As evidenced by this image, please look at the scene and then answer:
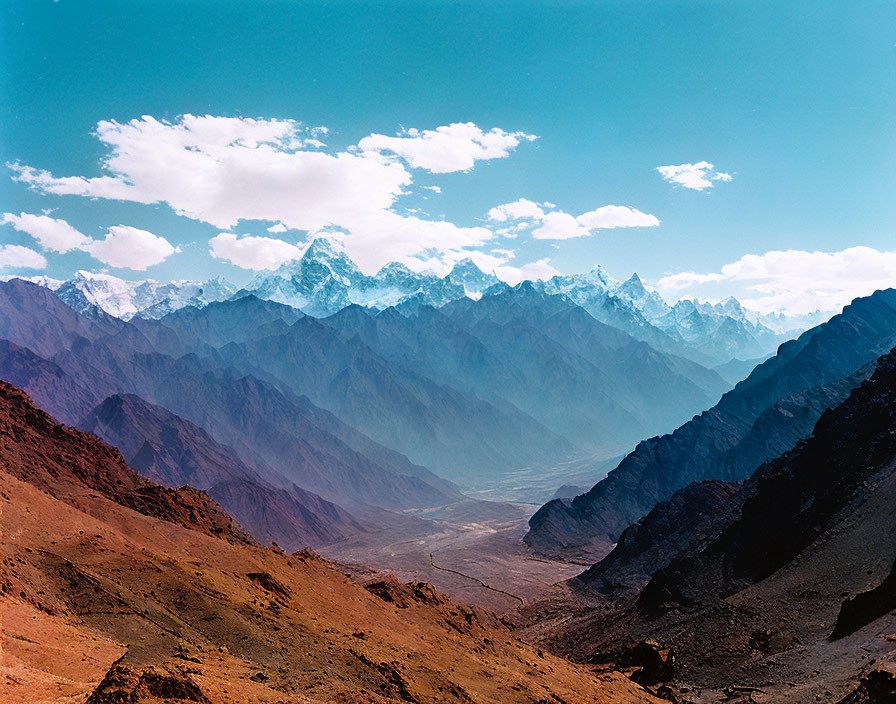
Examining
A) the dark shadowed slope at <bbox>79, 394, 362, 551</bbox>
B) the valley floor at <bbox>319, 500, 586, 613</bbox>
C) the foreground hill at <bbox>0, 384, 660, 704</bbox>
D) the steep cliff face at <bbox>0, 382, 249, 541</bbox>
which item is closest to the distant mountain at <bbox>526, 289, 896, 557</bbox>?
the valley floor at <bbox>319, 500, 586, 613</bbox>

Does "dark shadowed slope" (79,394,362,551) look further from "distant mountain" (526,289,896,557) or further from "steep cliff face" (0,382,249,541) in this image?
"steep cliff face" (0,382,249,541)

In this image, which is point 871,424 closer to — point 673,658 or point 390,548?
point 673,658

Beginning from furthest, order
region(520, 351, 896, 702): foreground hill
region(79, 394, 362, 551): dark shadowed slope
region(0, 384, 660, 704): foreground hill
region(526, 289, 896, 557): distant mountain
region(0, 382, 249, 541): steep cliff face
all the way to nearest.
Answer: region(79, 394, 362, 551): dark shadowed slope → region(526, 289, 896, 557): distant mountain → region(0, 382, 249, 541): steep cliff face → region(520, 351, 896, 702): foreground hill → region(0, 384, 660, 704): foreground hill

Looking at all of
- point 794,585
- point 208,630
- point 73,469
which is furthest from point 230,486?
point 208,630

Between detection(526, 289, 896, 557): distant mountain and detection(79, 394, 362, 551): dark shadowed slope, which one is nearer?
detection(526, 289, 896, 557): distant mountain

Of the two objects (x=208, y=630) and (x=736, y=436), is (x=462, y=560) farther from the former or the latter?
(x=208, y=630)

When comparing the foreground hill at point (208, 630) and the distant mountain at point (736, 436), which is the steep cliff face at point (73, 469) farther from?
the distant mountain at point (736, 436)

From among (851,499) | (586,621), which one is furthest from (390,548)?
(851,499)
